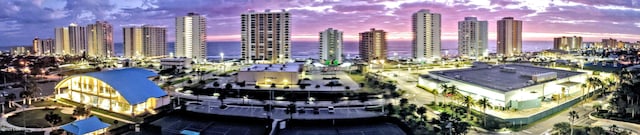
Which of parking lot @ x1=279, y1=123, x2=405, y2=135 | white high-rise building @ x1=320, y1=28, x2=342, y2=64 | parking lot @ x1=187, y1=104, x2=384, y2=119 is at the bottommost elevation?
parking lot @ x1=279, y1=123, x2=405, y2=135

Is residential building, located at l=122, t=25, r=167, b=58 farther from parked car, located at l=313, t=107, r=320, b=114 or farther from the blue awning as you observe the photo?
the blue awning

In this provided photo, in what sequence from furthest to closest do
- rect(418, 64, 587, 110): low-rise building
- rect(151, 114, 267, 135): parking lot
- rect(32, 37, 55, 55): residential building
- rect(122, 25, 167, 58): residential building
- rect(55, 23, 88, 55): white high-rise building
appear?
rect(32, 37, 55, 55): residential building
rect(55, 23, 88, 55): white high-rise building
rect(122, 25, 167, 58): residential building
rect(418, 64, 587, 110): low-rise building
rect(151, 114, 267, 135): parking lot

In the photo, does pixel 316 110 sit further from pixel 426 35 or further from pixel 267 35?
pixel 426 35

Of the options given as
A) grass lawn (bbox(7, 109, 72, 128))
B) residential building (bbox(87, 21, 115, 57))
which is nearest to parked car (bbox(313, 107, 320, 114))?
grass lawn (bbox(7, 109, 72, 128))

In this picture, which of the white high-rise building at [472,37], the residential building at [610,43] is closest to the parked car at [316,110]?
the white high-rise building at [472,37]

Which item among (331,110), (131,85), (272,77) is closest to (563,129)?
(331,110)

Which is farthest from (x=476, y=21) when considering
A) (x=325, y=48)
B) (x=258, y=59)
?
(x=258, y=59)

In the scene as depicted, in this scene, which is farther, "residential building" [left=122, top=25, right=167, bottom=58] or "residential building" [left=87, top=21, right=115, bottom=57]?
"residential building" [left=87, top=21, right=115, bottom=57]
